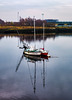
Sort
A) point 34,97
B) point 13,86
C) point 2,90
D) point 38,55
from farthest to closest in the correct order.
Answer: point 38,55 → point 13,86 → point 2,90 → point 34,97

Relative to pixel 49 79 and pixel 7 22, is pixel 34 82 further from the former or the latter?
pixel 7 22

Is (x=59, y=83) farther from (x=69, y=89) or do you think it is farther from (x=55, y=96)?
(x=55, y=96)

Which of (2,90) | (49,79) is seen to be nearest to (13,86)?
(2,90)

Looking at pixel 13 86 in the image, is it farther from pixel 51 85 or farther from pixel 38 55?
pixel 38 55

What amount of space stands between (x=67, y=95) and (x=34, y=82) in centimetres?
485

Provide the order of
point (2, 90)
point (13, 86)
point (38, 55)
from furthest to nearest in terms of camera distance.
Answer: point (38, 55), point (13, 86), point (2, 90)

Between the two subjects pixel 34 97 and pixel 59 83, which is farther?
pixel 59 83

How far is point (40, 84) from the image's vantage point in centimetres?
2136

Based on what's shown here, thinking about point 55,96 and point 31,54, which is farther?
point 31,54

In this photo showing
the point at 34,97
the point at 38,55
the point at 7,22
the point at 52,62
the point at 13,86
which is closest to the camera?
the point at 34,97

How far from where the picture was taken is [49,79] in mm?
23125

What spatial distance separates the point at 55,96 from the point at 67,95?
1135 millimetres

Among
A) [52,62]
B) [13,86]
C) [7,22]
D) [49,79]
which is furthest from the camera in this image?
[7,22]

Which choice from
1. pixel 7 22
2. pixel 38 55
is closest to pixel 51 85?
pixel 38 55
